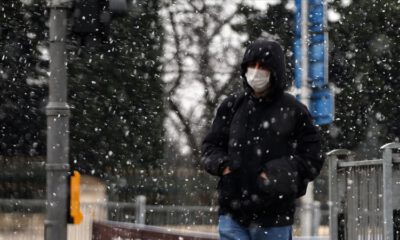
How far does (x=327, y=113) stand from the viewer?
13.5 m

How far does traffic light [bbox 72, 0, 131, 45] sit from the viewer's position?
832cm

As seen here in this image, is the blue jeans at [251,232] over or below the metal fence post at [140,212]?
below

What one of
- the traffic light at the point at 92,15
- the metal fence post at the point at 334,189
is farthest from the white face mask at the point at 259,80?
the metal fence post at the point at 334,189

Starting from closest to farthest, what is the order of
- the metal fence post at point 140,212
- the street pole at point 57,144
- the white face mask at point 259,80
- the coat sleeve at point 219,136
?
the white face mask at point 259,80
the coat sleeve at point 219,136
the street pole at point 57,144
the metal fence post at point 140,212

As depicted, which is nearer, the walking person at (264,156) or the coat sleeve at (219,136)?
the walking person at (264,156)

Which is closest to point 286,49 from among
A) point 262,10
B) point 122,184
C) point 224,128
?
point 262,10

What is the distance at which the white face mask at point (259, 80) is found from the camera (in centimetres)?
515

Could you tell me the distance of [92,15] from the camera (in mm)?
8391

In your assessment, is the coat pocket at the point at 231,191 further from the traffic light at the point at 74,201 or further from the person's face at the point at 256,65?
the traffic light at the point at 74,201

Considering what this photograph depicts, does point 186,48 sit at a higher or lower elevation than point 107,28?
higher

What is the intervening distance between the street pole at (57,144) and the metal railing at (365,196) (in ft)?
7.62

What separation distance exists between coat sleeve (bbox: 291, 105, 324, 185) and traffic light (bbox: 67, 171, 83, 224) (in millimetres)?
3496

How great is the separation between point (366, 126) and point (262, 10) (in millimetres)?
4332

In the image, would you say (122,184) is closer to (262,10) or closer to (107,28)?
(262,10)
